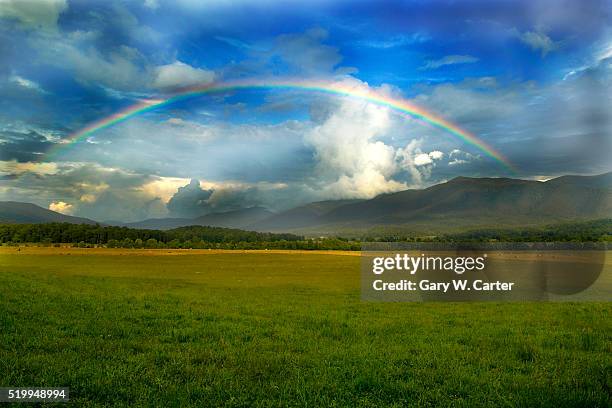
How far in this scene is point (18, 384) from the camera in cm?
995

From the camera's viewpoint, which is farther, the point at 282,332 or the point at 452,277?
the point at 452,277

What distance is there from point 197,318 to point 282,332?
4800 millimetres

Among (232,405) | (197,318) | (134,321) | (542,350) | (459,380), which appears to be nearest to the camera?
(232,405)

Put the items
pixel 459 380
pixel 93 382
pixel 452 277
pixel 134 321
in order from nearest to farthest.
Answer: pixel 93 382
pixel 459 380
pixel 134 321
pixel 452 277

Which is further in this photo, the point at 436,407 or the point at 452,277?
the point at 452,277

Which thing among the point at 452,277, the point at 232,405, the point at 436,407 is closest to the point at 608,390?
the point at 436,407

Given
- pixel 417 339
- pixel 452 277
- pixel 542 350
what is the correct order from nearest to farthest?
1. pixel 542 350
2. pixel 417 339
3. pixel 452 277

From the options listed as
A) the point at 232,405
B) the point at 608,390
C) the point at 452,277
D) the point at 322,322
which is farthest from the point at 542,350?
the point at 452,277

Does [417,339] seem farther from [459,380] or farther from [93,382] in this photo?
[93,382]

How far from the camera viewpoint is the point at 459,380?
10977 mm

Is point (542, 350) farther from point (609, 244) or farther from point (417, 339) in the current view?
point (609, 244)

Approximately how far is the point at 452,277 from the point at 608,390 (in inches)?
1183

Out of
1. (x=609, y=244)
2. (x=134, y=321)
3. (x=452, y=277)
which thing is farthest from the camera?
(x=609, y=244)

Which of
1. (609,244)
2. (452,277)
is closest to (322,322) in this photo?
(452,277)
